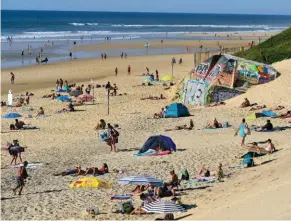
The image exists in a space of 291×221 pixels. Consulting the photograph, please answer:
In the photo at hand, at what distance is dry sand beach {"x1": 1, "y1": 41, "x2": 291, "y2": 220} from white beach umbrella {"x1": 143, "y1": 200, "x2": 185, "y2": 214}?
22cm

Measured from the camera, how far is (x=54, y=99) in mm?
35250

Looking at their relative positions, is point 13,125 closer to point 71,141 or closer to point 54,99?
point 71,141

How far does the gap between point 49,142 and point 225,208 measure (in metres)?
12.7

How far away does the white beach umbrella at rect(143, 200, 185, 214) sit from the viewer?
1326cm

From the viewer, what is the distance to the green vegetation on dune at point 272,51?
3512cm

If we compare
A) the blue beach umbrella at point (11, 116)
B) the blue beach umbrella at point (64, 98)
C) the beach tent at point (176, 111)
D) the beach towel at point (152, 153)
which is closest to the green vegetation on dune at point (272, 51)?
the beach tent at point (176, 111)

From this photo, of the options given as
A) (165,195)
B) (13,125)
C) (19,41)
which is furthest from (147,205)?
(19,41)

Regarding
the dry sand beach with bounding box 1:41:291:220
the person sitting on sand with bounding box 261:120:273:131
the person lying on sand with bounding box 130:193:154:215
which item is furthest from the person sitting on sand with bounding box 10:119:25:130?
the person lying on sand with bounding box 130:193:154:215

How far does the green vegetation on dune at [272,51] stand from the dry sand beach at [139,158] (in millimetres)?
2613

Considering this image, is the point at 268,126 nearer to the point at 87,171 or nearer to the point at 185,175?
the point at 185,175

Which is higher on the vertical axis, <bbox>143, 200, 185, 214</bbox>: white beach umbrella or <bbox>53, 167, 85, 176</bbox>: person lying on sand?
<bbox>53, 167, 85, 176</bbox>: person lying on sand

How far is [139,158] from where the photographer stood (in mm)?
20156

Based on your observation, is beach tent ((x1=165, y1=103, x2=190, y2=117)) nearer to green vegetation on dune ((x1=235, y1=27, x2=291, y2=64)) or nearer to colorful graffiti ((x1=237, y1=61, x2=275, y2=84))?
colorful graffiti ((x1=237, y1=61, x2=275, y2=84))

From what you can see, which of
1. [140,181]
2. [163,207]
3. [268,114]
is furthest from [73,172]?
[268,114]
